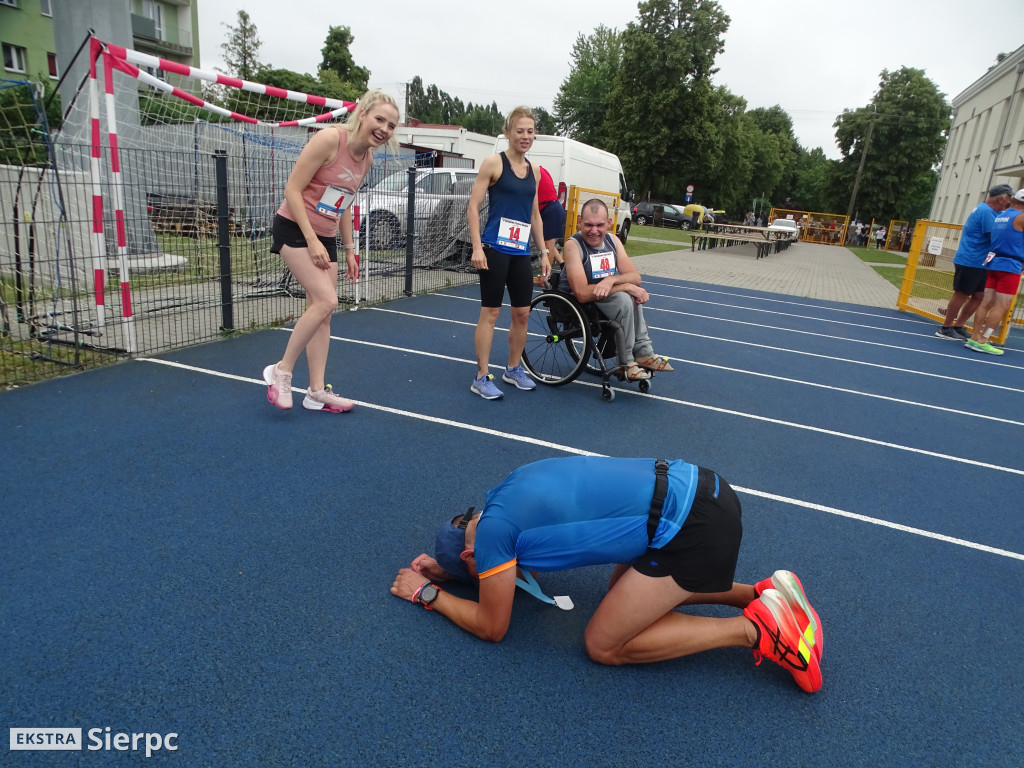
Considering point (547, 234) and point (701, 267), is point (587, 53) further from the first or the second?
point (547, 234)

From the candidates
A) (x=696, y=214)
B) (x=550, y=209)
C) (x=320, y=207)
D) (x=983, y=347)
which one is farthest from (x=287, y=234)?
(x=696, y=214)

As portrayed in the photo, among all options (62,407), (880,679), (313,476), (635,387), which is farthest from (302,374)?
(880,679)

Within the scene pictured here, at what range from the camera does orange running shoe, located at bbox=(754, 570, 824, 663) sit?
2.20 metres

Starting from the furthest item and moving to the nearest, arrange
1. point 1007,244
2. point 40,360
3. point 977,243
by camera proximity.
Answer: point 977,243, point 1007,244, point 40,360

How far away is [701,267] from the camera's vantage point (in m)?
17.0

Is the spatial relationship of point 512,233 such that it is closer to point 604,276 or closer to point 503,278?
point 503,278

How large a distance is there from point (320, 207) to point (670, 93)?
41.6 meters

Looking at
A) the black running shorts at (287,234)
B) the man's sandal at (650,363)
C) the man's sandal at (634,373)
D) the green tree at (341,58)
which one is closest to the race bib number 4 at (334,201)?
the black running shorts at (287,234)

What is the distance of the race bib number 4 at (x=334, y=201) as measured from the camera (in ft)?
12.7

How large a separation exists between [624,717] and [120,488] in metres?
2.51

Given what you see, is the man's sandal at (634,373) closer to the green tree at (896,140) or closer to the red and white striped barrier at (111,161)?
the red and white striped barrier at (111,161)

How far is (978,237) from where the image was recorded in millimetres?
8242

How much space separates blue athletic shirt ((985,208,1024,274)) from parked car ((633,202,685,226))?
32.0 metres

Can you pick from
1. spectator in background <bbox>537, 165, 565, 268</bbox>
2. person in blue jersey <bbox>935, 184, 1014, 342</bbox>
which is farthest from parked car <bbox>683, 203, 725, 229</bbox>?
spectator in background <bbox>537, 165, 565, 268</bbox>
